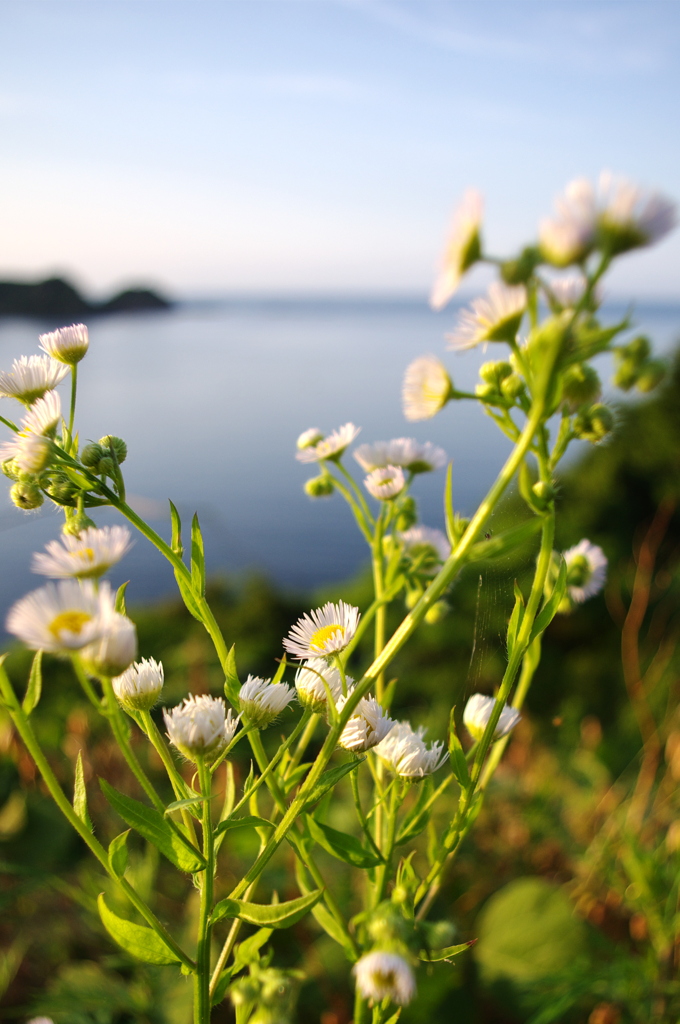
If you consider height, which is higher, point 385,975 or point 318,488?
point 318,488

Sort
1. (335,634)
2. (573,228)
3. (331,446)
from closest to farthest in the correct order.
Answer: (573,228) < (335,634) < (331,446)

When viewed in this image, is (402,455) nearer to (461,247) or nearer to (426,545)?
(426,545)

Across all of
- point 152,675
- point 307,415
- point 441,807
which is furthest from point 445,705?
point 307,415

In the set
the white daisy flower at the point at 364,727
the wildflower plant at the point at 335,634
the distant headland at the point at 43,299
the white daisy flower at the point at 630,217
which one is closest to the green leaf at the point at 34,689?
the wildflower plant at the point at 335,634

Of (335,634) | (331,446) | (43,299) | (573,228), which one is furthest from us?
(43,299)

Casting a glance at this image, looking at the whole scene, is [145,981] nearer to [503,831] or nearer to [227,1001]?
[227,1001]

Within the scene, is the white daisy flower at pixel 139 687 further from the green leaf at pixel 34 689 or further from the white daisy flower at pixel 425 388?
the white daisy flower at pixel 425 388

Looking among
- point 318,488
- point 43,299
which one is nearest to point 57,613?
point 318,488

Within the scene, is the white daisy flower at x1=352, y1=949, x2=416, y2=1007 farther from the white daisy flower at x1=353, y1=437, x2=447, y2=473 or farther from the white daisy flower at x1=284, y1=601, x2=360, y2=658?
the white daisy flower at x1=353, y1=437, x2=447, y2=473
